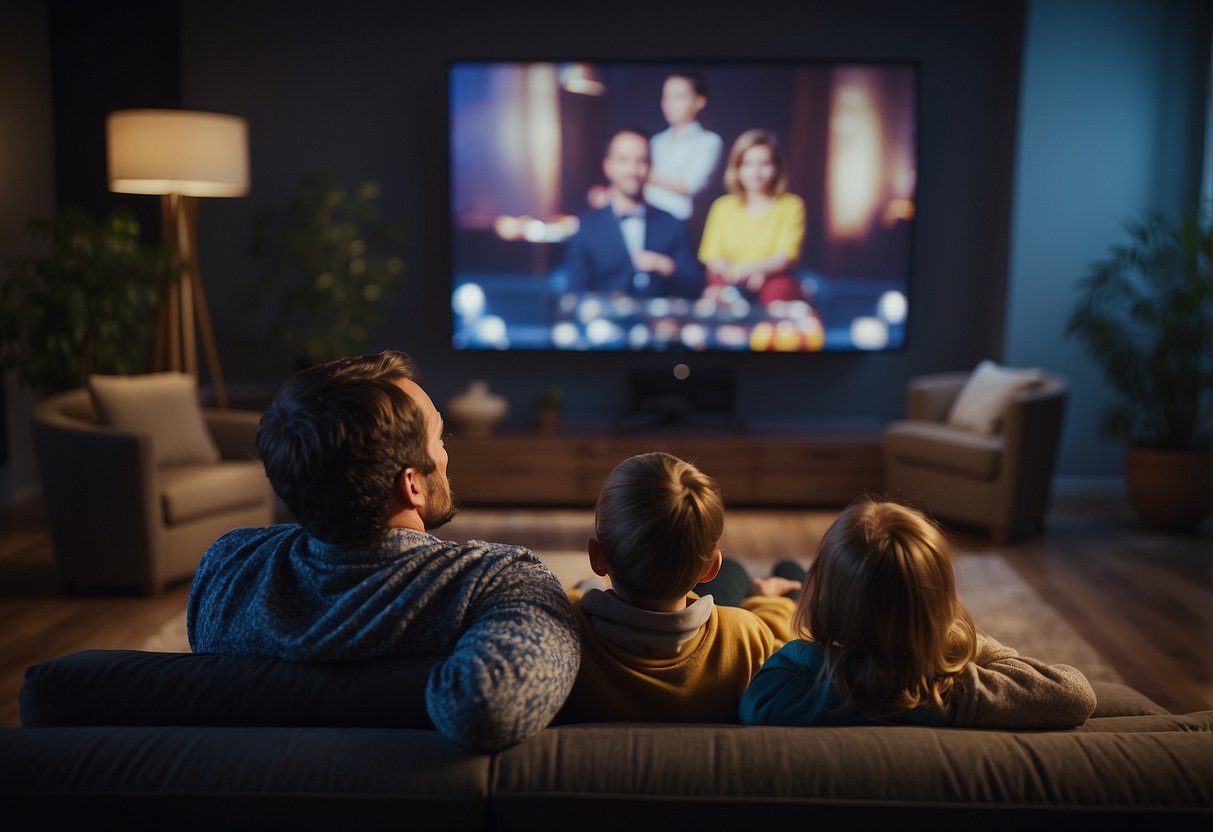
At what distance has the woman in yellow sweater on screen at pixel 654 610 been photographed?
1.42 m

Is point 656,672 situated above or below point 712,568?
below

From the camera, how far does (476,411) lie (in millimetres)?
5664

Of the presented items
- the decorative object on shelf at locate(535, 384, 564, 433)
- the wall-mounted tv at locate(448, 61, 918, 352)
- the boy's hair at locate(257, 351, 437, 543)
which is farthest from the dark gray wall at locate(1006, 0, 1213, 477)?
the boy's hair at locate(257, 351, 437, 543)

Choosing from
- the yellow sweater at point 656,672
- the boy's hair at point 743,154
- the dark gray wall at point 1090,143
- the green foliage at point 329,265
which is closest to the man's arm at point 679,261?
the boy's hair at point 743,154

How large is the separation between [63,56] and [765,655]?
6.06 meters

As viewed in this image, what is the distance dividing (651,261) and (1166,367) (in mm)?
2476

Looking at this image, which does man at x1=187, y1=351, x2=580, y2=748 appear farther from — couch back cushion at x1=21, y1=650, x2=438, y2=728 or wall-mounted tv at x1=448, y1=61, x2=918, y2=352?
wall-mounted tv at x1=448, y1=61, x2=918, y2=352

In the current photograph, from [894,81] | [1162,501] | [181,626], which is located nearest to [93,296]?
[181,626]

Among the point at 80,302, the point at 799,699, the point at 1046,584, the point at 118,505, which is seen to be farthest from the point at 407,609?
the point at 80,302

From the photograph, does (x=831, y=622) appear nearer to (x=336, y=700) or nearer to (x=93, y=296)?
(x=336, y=700)

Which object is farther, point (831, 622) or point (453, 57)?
point (453, 57)

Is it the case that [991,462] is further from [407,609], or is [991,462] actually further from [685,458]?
[407,609]

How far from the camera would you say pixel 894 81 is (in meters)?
5.72

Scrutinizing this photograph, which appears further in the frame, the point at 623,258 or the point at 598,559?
the point at 623,258
